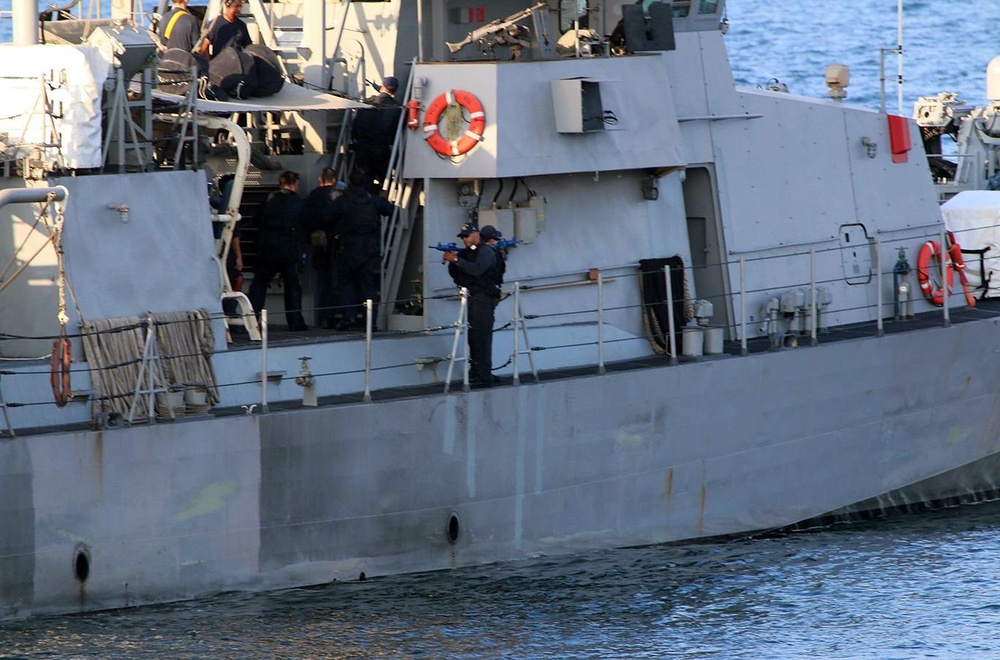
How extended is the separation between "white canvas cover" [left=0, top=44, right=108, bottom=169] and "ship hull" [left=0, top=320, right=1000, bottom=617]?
1.80 m

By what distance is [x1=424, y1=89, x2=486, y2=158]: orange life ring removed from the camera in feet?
41.6

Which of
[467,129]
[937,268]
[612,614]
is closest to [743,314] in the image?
[467,129]

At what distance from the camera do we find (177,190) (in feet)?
37.7

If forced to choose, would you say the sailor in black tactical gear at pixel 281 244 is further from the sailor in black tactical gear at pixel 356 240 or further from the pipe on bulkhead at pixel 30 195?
the pipe on bulkhead at pixel 30 195

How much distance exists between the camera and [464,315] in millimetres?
12164

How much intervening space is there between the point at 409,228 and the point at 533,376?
143 centimetres

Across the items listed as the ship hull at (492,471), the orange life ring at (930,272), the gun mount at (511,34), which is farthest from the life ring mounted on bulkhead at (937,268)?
the gun mount at (511,34)

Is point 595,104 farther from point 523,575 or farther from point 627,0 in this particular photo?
point 523,575

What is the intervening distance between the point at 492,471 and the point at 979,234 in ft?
20.1

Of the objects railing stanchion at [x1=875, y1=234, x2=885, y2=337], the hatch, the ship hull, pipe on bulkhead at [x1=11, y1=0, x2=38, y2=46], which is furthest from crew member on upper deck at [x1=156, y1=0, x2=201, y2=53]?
railing stanchion at [x1=875, y1=234, x2=885, y2=337]

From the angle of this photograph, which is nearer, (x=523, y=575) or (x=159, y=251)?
(x=159, y=251)

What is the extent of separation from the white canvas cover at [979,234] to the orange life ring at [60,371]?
28.6ft

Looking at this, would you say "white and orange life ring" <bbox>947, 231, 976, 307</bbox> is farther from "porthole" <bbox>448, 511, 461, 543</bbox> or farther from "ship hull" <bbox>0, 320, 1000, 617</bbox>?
"porthole" <bbox>448, 511, 461, 543</bbox>

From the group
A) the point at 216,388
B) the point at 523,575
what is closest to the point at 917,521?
the point at 523,575
